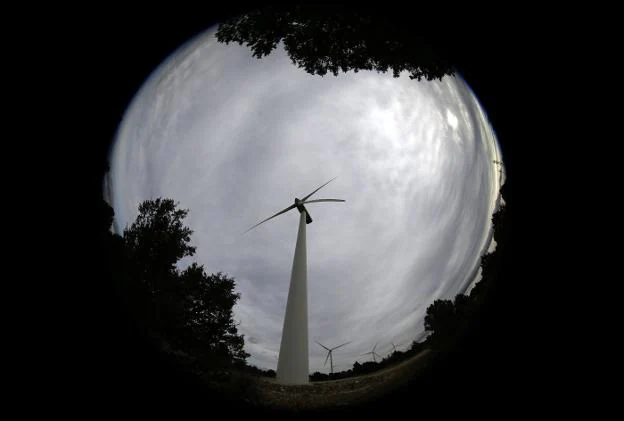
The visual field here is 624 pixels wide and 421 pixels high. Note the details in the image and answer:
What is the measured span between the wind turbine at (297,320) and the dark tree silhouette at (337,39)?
6.68m

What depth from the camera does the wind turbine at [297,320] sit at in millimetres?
13281

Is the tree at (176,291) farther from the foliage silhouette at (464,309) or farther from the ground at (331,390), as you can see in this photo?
the foliage silhouette at (464,309)

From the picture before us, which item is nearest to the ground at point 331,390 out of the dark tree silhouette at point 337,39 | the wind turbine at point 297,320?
the wind turbine at point 297,320

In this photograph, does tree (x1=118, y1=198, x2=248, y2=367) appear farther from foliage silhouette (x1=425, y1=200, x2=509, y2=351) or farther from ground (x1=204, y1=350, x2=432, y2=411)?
foliage silhouette (x1=425, y1=200, x2=509, y2=351)

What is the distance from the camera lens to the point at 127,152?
14039mm

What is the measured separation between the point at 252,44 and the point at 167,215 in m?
7.05

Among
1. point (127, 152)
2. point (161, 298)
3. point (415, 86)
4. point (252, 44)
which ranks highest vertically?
point (252, 44)

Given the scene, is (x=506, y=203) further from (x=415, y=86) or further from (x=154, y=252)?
(x=154, y=252)

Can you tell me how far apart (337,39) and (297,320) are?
11.4 m

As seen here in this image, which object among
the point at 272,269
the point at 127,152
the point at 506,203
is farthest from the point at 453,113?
the point at 127,152

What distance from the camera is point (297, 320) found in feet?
53.1

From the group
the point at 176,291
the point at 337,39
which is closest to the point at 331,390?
the point at 176,291

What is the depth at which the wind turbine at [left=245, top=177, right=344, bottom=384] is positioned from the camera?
1328 cm

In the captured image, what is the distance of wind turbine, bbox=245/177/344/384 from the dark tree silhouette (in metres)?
6.68
